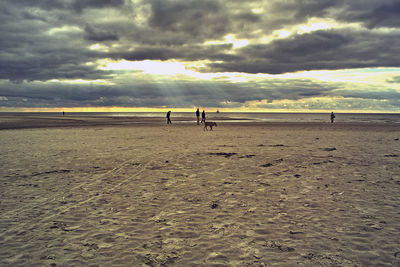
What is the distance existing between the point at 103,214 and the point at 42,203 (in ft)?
6.86

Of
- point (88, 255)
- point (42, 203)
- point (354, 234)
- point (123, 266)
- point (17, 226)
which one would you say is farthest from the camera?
point (42, 203)

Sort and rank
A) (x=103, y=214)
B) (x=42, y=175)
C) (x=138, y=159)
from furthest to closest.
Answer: (x=138, y=159) < (x=42, y=175) < (x=103, y=214)

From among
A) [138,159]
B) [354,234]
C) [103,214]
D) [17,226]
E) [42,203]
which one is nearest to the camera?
[354,234]

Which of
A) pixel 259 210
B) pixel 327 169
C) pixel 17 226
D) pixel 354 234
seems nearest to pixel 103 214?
pixel 17 226

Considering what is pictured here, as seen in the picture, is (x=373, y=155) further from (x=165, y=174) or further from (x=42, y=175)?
(x=42, y=175)

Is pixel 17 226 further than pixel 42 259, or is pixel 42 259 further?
pixel 17 226

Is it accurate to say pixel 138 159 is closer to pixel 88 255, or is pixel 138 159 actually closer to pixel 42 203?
pixel 42 203

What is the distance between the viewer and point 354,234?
5414 millimetres

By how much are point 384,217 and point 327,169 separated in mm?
5287

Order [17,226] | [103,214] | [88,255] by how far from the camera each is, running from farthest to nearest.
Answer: [103,214] < [17,226] < [88,255]

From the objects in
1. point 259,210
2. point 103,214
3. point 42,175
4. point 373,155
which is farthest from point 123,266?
point 373,155

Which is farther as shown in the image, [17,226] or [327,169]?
[327,169]

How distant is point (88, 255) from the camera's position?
471cm

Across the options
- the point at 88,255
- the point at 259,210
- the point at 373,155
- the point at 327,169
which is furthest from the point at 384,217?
the point at 373,155
